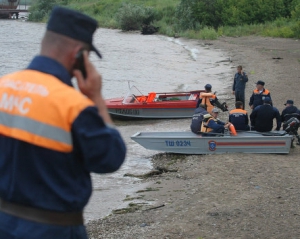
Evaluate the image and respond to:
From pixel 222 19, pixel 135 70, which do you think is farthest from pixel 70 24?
pixel 222 19

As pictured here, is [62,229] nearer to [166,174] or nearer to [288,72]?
[166,174]

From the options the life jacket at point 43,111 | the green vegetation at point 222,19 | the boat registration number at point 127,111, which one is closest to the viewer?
the life jacket at point 43,111

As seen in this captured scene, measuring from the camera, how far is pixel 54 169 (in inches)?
114

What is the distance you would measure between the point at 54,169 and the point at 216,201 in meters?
6.90

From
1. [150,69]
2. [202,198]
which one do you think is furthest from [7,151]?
[150,69]

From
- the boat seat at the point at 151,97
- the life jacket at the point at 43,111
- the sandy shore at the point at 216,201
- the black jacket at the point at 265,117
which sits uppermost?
the life jacket at the point at 43,111

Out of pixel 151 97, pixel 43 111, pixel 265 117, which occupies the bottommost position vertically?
pixel 151 97

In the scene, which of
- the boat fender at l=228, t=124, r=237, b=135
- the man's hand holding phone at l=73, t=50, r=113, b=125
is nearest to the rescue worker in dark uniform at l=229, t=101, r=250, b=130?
the boat fender at l=228, t=124, r=237, b=135

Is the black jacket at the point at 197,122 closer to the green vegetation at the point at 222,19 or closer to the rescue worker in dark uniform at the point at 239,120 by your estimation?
the rescue worker in dark uniform at the point at 239,120

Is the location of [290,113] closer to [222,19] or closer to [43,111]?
[43,111]

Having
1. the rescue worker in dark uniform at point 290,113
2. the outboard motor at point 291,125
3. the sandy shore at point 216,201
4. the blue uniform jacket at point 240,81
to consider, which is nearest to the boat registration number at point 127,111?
the blue uniform jacket at point 240,81

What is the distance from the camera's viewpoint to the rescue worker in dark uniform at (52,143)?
2855mm

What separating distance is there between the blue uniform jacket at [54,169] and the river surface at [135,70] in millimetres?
7507

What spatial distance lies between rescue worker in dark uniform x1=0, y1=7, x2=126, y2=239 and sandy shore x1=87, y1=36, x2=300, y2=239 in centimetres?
489
